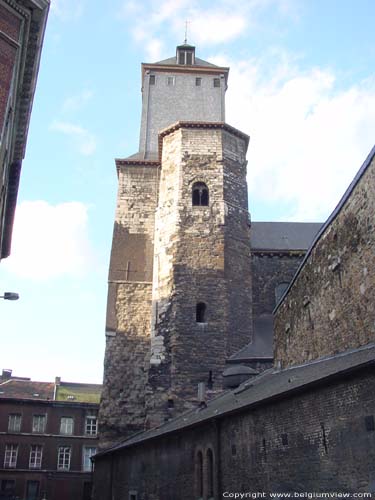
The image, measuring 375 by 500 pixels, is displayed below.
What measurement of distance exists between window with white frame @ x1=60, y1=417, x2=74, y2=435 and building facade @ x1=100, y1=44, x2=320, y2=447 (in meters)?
16.7

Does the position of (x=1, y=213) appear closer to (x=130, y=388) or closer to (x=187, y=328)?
(x=187, y=328)

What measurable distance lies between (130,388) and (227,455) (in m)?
10.4

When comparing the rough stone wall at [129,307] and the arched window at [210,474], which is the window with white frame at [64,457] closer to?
the rough stone wall at [129,307]

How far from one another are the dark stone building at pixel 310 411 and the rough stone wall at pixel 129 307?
4.61 m

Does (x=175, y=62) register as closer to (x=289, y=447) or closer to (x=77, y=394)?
(x=77, y=394)

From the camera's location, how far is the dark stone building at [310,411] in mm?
7453

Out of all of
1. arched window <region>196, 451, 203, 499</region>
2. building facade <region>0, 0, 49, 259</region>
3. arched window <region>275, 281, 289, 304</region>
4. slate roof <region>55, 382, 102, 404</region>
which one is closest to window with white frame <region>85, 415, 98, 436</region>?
slate roof <region>55, 382, 102, 404</region>

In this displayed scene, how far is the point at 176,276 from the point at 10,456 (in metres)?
21.2

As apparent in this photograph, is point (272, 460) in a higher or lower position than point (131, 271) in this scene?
lower

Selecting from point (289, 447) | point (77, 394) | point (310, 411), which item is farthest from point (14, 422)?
point (310, 411)

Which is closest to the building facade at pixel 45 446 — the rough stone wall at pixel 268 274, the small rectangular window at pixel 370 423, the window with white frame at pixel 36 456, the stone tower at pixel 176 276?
the window with white frame at pixel 36 456

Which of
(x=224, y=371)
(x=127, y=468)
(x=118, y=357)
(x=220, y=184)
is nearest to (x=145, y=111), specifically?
(x=220, y=184)

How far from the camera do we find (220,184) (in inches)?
835

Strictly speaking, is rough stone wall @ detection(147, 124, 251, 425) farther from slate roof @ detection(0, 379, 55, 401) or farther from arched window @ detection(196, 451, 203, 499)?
slate roof @ detection(0, 379, 55, 401)
